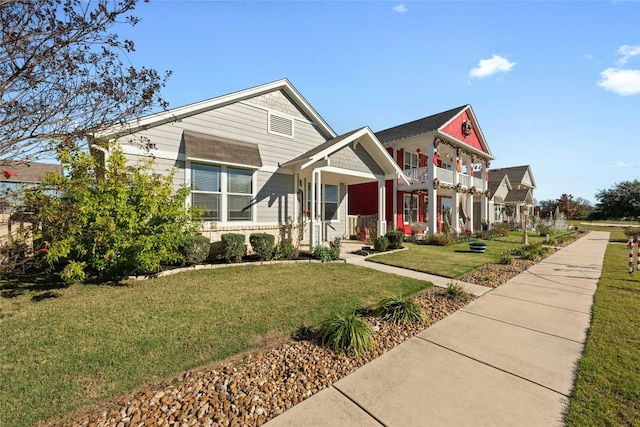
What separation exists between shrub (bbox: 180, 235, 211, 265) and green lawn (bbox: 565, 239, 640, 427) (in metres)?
7.75

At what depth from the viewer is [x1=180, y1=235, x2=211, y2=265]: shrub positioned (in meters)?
7.51

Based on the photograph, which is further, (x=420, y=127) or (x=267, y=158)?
(x=420, y=127)

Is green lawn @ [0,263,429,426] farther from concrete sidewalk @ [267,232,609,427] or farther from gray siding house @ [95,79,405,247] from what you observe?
gray siding house @ [95,79,405,247]

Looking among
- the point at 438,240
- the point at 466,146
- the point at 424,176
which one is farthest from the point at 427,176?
the point at 466,146

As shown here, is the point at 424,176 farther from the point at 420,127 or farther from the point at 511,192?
the point at 511,192

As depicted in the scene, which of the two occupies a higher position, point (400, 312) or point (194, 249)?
point (194, 249)

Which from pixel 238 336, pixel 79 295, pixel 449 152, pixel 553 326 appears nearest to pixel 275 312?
pixel 238 336

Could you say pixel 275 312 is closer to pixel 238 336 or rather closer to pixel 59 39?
pixel 238 336

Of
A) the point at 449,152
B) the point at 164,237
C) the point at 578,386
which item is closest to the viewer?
the point at 578,386

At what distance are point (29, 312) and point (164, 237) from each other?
2.42 m

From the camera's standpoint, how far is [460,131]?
19922 millimetres

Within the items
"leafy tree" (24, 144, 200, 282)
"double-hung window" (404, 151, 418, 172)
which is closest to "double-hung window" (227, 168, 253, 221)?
"leafy tree" (24, 144, 200, 282)

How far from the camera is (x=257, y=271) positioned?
7.71m

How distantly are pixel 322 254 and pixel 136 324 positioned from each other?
6.10 m
